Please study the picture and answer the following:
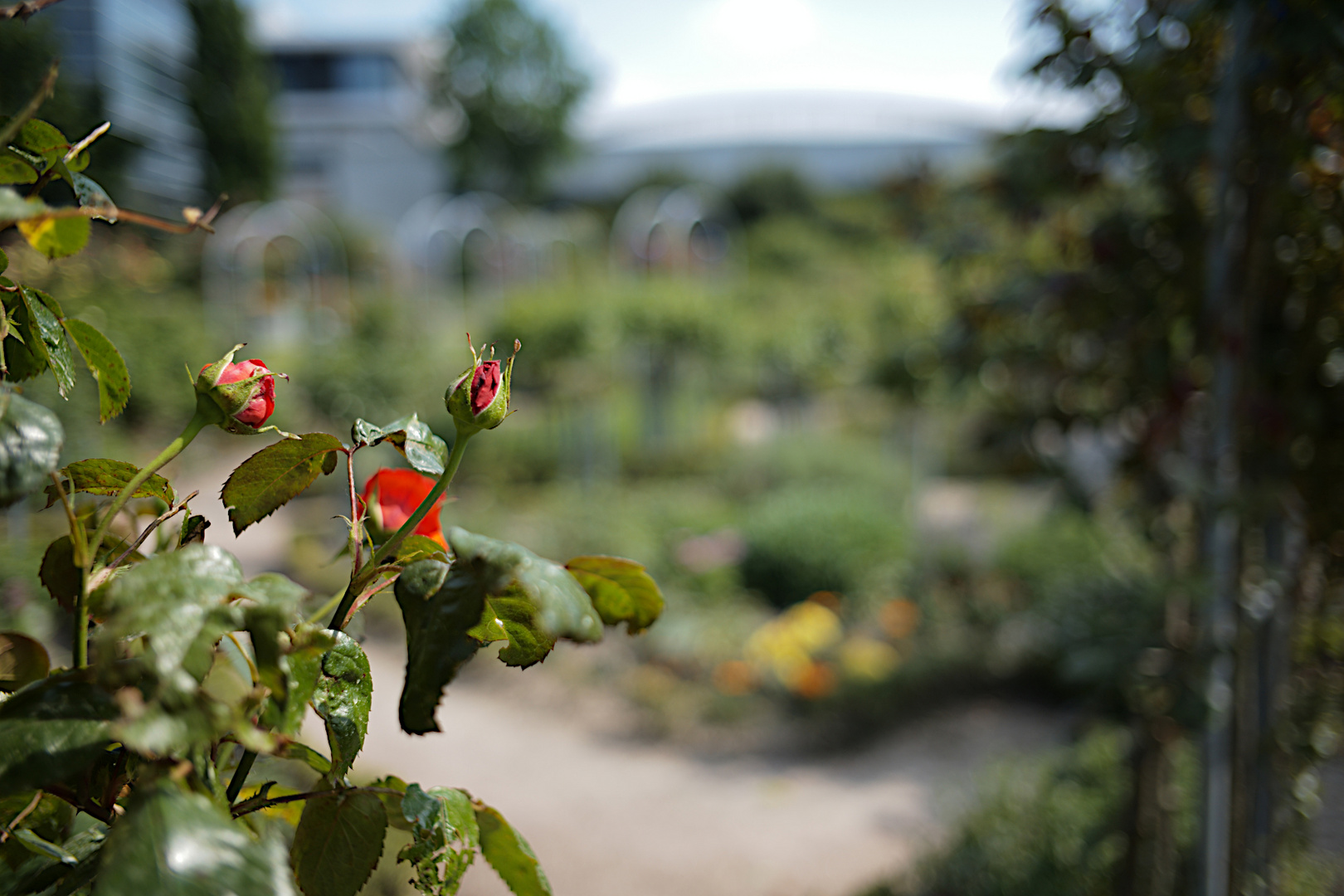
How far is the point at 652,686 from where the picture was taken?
144 inches

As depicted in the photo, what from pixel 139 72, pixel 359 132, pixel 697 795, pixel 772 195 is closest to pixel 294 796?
pixel 139 72

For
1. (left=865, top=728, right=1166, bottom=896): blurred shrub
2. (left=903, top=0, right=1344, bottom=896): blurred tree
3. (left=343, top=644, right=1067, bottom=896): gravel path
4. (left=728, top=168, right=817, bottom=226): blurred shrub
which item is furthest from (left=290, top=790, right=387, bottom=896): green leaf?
(left=728, top=168, right=817, bottom=226): blurred shrub

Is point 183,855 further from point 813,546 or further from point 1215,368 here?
point 813,546

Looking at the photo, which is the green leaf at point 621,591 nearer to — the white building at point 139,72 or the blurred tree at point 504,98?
the white building at point 139,72

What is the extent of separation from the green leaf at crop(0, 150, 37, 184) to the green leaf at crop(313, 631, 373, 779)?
0.78ft

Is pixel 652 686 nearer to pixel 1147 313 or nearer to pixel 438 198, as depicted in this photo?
pixel 1147 313

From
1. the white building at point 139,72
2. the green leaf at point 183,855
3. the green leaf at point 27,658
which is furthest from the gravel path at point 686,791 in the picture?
the green leaf at point 183,855

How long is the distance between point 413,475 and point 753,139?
1065 inches

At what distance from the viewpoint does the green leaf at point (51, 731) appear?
0.26 m

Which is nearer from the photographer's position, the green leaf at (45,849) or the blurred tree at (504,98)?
the green leaf at (45,849)

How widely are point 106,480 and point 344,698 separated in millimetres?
161

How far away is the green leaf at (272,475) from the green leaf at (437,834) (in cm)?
15

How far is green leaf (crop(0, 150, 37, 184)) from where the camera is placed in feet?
1.19

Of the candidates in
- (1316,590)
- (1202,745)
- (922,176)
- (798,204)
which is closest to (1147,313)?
(1316,590)
